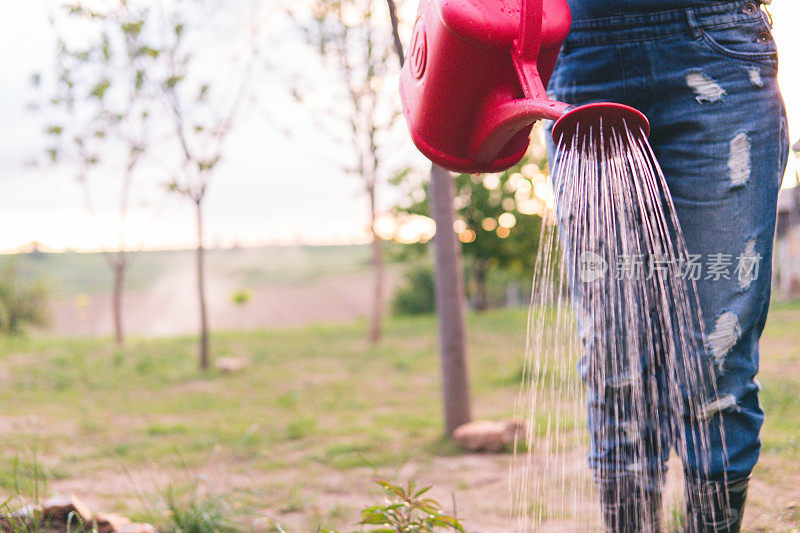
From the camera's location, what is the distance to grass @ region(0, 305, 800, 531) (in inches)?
97.7

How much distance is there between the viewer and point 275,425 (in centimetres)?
420

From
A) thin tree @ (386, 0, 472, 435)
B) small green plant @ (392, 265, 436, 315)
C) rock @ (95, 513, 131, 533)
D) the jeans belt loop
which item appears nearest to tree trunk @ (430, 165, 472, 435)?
thin tree @ (386, 0, 472, 435)

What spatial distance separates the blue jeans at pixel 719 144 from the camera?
1252 millimetres

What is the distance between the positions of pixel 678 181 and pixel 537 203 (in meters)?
11.8

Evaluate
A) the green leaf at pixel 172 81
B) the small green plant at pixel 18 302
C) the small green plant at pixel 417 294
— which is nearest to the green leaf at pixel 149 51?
the green leaf at pixel 172 81

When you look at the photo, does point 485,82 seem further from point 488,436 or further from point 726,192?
point 488,436

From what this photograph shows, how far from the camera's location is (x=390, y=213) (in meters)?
12.3

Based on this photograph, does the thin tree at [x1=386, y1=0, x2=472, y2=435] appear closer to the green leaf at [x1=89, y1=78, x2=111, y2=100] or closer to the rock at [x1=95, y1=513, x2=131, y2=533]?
the rock at [x1=95, y1=513, x2=131, y2=533]

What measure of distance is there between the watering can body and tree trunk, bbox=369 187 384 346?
7.19 meters

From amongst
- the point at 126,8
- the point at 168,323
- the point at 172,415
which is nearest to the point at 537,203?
the point at 126,8

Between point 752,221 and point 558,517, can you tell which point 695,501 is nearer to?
point 752,221

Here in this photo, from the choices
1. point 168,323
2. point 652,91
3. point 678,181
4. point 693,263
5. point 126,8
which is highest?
point 126,8

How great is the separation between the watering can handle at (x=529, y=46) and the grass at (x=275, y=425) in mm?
1083
